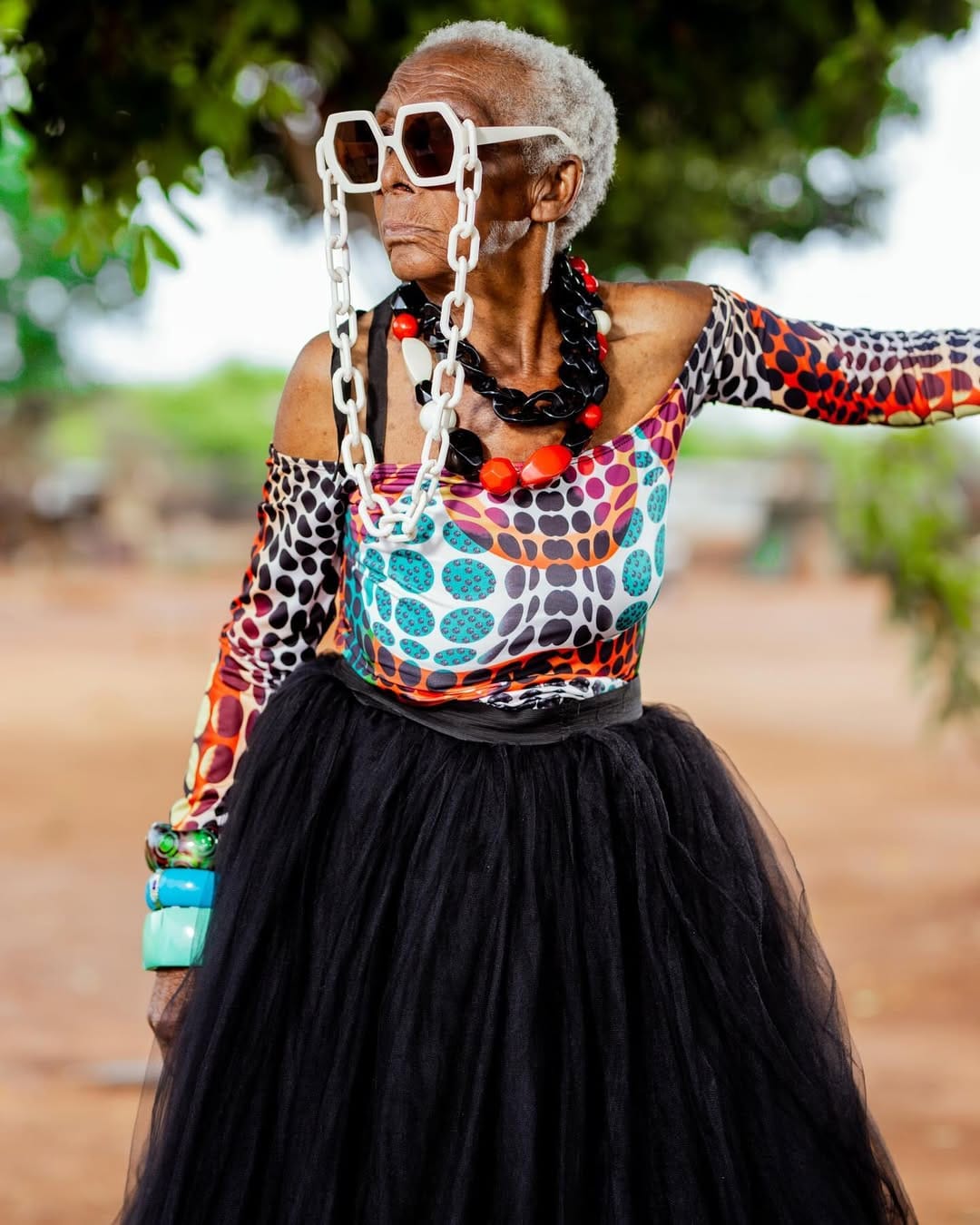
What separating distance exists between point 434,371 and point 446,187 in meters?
0.23

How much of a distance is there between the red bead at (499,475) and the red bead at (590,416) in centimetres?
13

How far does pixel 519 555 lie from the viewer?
1.92 m

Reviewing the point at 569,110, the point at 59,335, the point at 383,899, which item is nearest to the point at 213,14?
the point at 569,110

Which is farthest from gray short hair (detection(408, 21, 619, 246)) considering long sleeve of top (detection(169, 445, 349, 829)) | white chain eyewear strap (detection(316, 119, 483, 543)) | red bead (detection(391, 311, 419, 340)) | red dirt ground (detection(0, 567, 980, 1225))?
red dirt ground (detection(0, 567, 980, 1225))

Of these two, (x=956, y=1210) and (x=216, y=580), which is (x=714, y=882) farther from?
(x=216, y=580)

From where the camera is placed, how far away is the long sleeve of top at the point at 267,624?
203cm

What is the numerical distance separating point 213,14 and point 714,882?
2.81 metres

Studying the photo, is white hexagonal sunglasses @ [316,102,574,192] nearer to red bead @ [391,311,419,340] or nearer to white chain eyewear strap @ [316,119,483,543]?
white chain eyewear strap @ [316,119,483,543]

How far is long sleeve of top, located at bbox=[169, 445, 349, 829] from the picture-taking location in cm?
203

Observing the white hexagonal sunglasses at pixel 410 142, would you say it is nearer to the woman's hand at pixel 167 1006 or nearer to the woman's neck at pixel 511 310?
the woman's neck at pixel 511 310

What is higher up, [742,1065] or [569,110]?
[569,110]

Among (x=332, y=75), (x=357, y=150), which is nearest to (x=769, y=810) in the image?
(x=332, y=75)

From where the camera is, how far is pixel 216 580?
26.9 m

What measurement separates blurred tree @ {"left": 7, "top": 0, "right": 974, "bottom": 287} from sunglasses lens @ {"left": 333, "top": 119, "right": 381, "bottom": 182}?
1744 millimetres
